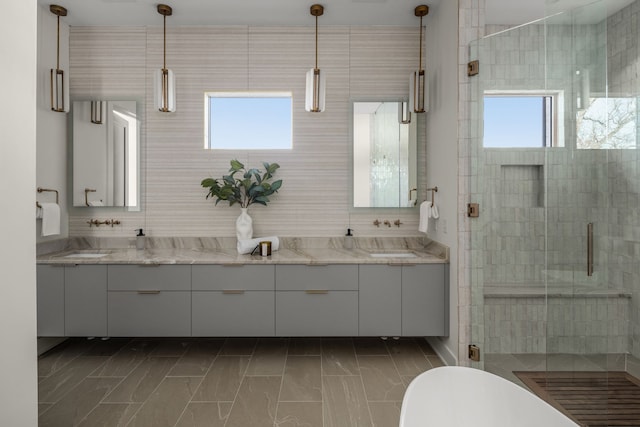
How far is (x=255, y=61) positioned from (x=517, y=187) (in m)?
2.49

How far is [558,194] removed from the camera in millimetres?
2250

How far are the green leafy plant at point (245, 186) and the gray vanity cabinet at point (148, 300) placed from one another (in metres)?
0.76

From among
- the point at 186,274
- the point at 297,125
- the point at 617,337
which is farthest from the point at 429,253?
the point at 186,274

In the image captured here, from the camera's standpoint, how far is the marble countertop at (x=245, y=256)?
298 centimetres

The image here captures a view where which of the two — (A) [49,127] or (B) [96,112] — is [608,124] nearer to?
(B) [96,112]

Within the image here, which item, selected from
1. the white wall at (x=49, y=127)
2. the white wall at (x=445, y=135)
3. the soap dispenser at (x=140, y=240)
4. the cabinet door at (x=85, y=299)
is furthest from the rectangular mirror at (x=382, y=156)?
the white wall at (x=49, y=127)

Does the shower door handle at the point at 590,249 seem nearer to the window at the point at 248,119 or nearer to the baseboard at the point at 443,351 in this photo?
the baseboard at the point at 443,351

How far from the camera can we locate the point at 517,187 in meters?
2.43

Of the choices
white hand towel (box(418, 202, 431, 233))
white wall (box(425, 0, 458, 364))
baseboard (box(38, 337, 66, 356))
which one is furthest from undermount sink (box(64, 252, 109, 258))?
white wall (box(425, 0, 458, 364))

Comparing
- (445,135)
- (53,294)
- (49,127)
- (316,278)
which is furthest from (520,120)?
(49,127)

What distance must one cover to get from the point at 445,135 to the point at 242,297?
2.02m

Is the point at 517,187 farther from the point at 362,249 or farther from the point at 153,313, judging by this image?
the point at 153,313

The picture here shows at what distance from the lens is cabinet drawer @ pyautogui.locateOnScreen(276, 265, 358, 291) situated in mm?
2994

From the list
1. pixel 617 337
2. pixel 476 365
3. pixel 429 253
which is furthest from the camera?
pixel 429 253
